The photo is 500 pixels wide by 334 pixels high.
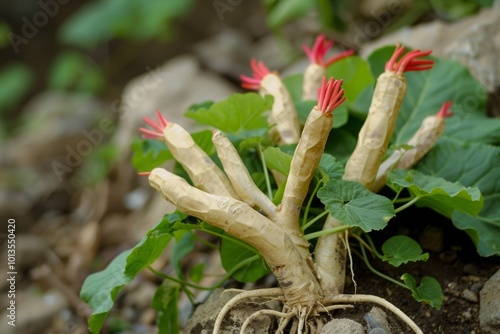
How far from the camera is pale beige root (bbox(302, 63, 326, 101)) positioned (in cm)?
158

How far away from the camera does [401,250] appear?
4.02ft

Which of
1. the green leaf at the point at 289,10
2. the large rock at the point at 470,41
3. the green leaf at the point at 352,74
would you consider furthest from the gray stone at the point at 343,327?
the green leaf at the point at 289,10

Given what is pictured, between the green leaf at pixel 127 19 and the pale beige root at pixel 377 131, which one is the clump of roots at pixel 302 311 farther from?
the green leaf at pixel 127 19

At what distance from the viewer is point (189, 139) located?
1.29 meters

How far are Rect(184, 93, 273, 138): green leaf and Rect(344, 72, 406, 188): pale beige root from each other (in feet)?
0.78

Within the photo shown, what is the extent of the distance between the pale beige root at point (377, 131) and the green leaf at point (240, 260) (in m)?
0.27

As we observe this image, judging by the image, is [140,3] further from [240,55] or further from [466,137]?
[466,137]

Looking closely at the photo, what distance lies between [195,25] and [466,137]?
3.92 meters

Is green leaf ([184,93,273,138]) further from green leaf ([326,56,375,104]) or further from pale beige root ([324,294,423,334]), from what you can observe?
pale beige root ([324,294,423,334])

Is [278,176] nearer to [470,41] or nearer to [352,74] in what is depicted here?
[352,74]

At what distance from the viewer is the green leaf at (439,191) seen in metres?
1.15

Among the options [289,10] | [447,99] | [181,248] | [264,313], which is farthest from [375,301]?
[289,10]

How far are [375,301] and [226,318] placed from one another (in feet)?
0.93

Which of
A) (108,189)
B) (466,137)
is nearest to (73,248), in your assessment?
(108,189)
